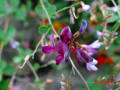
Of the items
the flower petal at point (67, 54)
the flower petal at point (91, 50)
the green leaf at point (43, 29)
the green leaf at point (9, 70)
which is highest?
the green leaf at point (43, 29)

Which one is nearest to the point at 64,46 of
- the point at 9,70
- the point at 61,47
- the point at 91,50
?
the point at 61,47

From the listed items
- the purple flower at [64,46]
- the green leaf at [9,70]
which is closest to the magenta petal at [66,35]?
the purple flower at [64,46]

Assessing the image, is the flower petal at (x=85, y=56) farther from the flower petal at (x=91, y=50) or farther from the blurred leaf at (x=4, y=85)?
the blurred leaf at (x=4, y=85)

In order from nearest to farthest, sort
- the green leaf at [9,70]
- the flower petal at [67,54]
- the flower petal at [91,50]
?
the flower petal at [67,54]
the flower petal at [91,50]
the green leaf at [9,70]

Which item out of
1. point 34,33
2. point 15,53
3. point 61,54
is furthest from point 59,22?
point 61,54

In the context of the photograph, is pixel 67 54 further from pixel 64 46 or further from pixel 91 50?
pixel 91 50

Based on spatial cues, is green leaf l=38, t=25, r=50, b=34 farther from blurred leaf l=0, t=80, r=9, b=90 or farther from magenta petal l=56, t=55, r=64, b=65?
blurred leaf l=0, t=80, r=9, b=90

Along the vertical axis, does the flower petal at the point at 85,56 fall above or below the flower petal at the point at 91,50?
above

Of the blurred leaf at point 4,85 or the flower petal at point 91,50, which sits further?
the blurred leaf at point 4,85

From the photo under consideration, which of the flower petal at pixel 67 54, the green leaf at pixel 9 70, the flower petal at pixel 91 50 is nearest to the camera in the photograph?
the flower petal at pixel 67 54

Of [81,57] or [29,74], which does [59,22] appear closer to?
[29,74]
